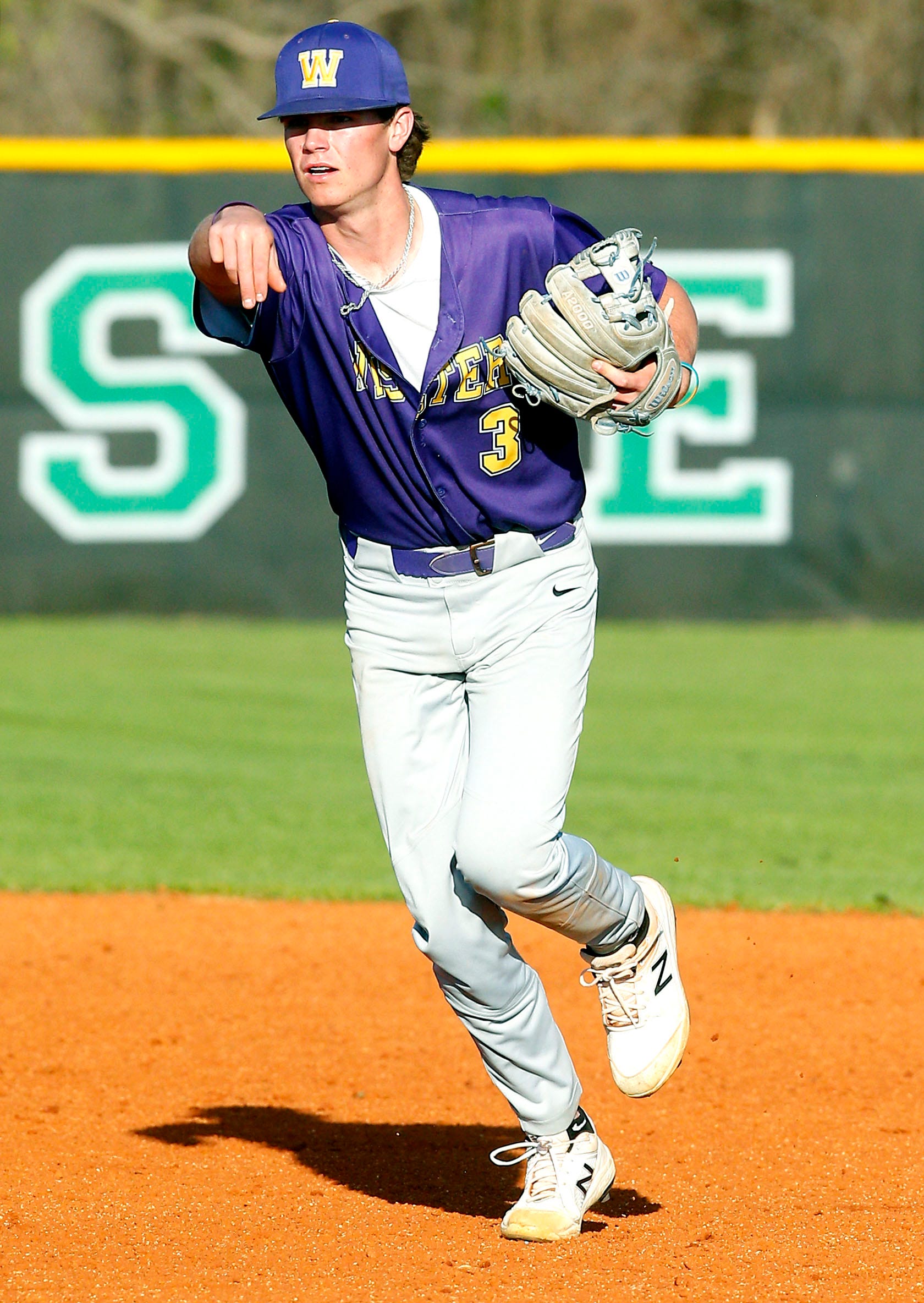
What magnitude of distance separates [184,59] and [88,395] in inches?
397

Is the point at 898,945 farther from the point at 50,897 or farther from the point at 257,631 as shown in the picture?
the point at 257,631

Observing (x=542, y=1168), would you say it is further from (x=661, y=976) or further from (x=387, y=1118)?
(x=387, y=1118)

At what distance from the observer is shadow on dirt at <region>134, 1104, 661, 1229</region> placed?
3.66 meters

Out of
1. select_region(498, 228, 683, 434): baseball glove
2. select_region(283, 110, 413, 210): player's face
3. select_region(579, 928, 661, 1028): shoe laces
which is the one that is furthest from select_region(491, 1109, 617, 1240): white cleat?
select_region(283, 110, 413, 210): player's face

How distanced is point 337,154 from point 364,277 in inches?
8.7

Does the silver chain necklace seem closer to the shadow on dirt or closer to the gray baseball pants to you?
the gray baseball pants

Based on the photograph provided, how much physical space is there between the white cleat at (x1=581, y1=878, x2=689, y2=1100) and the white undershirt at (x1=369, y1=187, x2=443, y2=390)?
116cm

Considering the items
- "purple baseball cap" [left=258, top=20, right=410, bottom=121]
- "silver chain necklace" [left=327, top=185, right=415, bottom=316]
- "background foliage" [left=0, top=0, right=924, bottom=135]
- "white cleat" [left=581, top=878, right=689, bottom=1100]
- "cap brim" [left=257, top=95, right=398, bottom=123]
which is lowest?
"white cleat" [left=581, top=878, right=689, bottom=1100]

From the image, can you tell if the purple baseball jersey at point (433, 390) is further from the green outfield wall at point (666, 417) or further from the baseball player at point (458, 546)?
the green outfield wall at point (666, 417)

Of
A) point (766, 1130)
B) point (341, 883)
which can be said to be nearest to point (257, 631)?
point (341, 883)

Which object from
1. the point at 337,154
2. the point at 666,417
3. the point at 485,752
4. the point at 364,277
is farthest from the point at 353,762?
the point at 337,154

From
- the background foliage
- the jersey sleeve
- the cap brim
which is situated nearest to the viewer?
the cap brim

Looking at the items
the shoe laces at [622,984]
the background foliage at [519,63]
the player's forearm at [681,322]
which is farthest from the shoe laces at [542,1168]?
the background foliage at [519,63]

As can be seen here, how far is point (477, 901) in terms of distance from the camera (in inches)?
131
